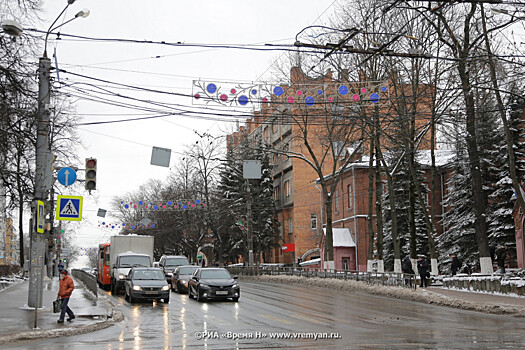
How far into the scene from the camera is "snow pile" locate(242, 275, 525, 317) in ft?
70.8

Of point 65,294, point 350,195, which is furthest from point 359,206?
point 65,294

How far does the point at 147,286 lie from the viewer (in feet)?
83.3

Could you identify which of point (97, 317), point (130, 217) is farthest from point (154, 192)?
point (97, 317)

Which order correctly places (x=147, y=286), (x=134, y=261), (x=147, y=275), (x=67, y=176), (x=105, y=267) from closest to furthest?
(x=67, y=176), (x=147, y=286), (x=147, y=275), (x=134, y=261), (x=105, y=267)

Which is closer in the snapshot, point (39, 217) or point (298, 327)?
point (298, 327)

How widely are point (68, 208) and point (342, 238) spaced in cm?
4070

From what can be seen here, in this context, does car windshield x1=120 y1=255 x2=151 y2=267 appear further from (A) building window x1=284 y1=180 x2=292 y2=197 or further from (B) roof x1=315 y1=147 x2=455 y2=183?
(A) building window x1=284 y1=180 x2=292 y2=197

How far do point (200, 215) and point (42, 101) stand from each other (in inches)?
1975

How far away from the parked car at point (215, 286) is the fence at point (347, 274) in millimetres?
9321

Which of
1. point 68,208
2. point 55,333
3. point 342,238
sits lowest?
point 55,333

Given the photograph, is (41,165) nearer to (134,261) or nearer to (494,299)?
(134,261)

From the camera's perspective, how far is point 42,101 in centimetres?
2028

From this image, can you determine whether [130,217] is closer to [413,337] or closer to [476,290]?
[476,290]

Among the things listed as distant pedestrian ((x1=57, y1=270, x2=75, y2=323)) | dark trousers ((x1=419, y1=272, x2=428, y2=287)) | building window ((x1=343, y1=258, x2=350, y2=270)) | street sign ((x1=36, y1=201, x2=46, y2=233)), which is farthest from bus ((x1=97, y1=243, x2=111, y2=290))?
building window ((x1=343, y1=258, x2=350, y2=270))
